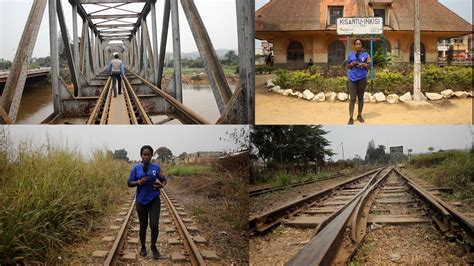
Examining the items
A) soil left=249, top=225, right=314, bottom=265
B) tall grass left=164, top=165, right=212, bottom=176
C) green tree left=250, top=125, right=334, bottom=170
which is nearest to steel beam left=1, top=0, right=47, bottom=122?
tall grass left=164, top=165, right=212, bottom=176

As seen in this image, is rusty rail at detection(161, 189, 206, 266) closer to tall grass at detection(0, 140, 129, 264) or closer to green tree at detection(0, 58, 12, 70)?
tall grass at detection(0, 140, 129, 264)

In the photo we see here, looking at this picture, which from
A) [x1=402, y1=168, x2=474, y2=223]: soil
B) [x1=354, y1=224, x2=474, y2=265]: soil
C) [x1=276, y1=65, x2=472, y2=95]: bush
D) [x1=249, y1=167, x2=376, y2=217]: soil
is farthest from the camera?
[x1=249, y1=167, x2=376, y2=217]: soil

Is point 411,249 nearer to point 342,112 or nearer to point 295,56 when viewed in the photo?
point 342,112

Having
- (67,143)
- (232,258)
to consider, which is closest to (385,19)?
(232,258)

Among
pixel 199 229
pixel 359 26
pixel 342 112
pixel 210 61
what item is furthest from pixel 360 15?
pixel 199 229

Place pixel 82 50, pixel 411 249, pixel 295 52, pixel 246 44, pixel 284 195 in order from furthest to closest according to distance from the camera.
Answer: pixel 82 50 < pixel 284 195 < pixel 411 249 < pixel 295 52 < pixel 246 44

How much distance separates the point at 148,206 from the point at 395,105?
187cm

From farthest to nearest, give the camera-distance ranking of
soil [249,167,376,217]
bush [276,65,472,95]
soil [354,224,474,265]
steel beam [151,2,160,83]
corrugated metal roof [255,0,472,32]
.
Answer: steel beam [151,2,160,83] < soil [249,167,376,217] < soil [354,224,474,265] < bush [276,65,472,95] < corrugated metal roof [255,0,472,32]

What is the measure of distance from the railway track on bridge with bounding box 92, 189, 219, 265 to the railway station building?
1.43m

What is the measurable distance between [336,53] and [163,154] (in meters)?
1.42

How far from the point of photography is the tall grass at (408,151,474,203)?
122 inches

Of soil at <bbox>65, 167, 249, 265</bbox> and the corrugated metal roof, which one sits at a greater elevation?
the corrugated metal roof

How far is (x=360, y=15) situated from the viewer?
2.57 metres

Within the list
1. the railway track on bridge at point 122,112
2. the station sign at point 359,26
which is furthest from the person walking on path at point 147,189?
the station sign at point 359,26
